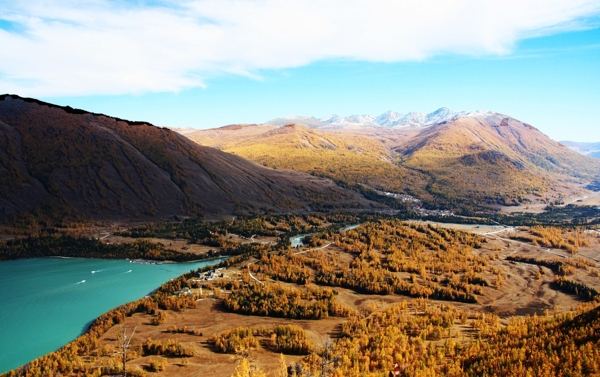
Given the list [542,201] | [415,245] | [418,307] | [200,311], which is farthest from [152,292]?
[542,201]

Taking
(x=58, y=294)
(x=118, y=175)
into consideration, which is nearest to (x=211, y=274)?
(x=58, y=294)

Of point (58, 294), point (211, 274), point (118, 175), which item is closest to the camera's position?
point (58, 294)

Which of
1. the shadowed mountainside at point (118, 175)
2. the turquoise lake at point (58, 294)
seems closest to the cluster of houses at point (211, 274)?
the turquoise lake at point (58, 294)

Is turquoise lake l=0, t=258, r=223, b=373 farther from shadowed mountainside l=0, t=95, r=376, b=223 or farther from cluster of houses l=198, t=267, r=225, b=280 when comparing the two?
shadowed mountainside l=0, t=95, r=376, b=223

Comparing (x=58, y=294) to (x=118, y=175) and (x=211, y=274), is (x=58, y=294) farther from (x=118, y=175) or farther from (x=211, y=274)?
(x=118, y=175)

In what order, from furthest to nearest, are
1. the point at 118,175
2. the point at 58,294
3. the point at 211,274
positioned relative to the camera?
the point at 118,175, the point at 211,274, the point at 58,294

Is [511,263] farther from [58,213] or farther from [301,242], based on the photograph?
[58,213]
